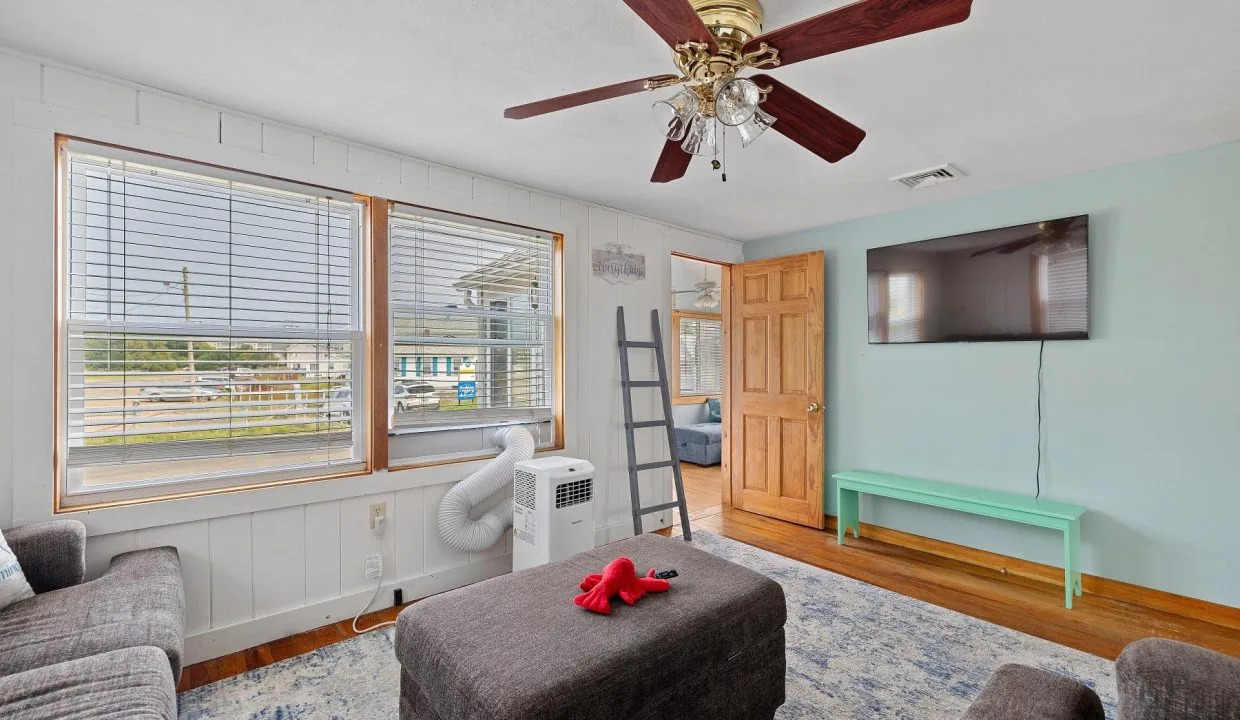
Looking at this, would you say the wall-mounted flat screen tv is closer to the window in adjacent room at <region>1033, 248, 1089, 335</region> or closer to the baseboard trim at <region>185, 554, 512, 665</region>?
the window in adjacent room at <region>1033, 248, 1089, 335</region>

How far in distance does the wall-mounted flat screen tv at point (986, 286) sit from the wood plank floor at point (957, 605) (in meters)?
1.49

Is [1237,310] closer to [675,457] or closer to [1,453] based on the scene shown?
[675,457]

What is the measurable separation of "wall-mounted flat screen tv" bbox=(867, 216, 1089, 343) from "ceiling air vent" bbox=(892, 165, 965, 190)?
512mm

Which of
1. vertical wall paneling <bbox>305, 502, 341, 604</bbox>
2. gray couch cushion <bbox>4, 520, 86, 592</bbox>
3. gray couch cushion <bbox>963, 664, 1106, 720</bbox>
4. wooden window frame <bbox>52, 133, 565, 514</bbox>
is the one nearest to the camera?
gray couch cushion <bbox>963, 664, 1106, 720</bbox>

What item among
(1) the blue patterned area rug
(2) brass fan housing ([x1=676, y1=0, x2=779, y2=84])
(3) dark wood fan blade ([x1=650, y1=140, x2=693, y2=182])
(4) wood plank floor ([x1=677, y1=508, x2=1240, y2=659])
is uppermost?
(2) brass fan housing ([x1=676, y1=0, x2=779, y2=84])

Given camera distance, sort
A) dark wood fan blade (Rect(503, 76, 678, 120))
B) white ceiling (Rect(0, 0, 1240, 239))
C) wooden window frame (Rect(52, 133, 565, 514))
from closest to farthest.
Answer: dark wood fan blade (Rect(503, 76, 678, 120)), white ceiling (Rect(0, 0, 1240, 239)), wooden window frame (Rect(52, 133, 565, 514))

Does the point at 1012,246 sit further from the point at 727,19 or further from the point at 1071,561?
the point at 727,19

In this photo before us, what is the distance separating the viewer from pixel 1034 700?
1.05 m

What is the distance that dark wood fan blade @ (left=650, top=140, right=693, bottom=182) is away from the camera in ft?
6.34

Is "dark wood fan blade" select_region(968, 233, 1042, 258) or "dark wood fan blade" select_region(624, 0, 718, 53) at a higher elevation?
"dark wood fan blade" select_region(624, 0, 718, 53)

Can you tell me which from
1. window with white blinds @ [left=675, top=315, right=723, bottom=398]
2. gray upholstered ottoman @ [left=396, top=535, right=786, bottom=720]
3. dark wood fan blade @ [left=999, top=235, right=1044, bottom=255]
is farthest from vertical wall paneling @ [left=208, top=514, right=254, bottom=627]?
window with white blinds @ [left=675, top=315, right=723, bottom=398]

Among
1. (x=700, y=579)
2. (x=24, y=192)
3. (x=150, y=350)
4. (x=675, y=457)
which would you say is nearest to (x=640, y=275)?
(x=675, y=457)

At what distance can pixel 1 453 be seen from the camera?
1.94 m

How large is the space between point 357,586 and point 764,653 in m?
2.06
